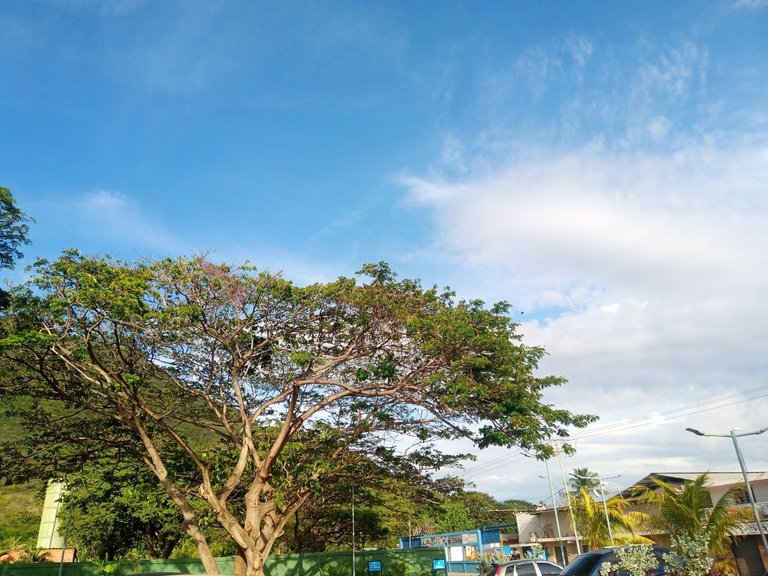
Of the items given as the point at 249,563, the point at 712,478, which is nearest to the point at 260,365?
the point at 249,563

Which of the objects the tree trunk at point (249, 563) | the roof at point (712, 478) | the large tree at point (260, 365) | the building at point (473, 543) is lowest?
the building at point (473, 543)

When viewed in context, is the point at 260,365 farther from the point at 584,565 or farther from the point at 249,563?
the point at 584,565

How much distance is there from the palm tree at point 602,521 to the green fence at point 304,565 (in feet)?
24.3

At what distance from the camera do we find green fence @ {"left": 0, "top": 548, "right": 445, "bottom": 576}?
21062mm

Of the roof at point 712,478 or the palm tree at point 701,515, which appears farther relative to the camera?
the roof at point 712,478

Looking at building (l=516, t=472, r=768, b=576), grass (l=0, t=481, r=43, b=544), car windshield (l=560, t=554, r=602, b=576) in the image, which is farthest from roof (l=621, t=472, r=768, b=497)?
grass (l=0, t=481, r=43, b=544)

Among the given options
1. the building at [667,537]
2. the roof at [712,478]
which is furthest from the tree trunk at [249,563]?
the roof at [712,478]

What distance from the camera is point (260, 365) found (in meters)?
17.8

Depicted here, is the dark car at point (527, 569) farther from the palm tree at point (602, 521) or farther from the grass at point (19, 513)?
the grass at point (19, 513)

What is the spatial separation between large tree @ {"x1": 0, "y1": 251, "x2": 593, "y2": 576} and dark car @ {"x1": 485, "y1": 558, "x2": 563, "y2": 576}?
11.2 feet

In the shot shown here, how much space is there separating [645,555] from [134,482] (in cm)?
2309

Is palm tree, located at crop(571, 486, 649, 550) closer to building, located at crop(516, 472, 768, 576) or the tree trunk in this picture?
building, located at crop(516, 472, 768, 576)

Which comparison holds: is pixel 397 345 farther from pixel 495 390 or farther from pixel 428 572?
pixel 428 572

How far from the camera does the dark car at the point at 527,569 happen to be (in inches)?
575
